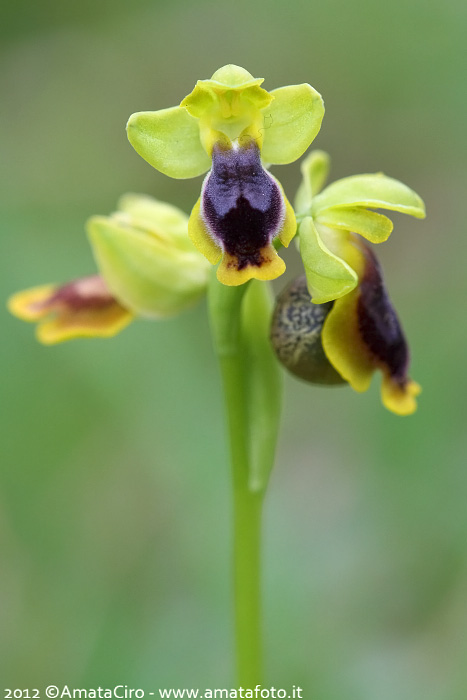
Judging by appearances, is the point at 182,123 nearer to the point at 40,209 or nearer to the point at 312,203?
the point at 312,203

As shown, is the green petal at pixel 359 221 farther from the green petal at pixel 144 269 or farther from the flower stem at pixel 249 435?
the green petal at pixel 144 269

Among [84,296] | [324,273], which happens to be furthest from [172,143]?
[84,296]

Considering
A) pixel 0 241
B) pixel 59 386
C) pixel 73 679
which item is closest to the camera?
pixel 73 679

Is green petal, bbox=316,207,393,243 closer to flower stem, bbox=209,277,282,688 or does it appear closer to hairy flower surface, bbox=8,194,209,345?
flower stem, bbox=209,277,282,688

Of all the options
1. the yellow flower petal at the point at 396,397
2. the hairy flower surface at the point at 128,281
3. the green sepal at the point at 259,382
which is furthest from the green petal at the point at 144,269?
the yellow flower petal at the point at 396,397

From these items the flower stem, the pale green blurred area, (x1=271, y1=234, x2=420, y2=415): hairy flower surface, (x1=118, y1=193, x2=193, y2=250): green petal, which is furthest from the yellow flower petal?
the pale green blurred area

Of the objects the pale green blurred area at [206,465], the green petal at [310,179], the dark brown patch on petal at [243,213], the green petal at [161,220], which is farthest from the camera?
the pale green blurred area at [206,465]

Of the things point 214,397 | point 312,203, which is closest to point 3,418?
point 214,397
